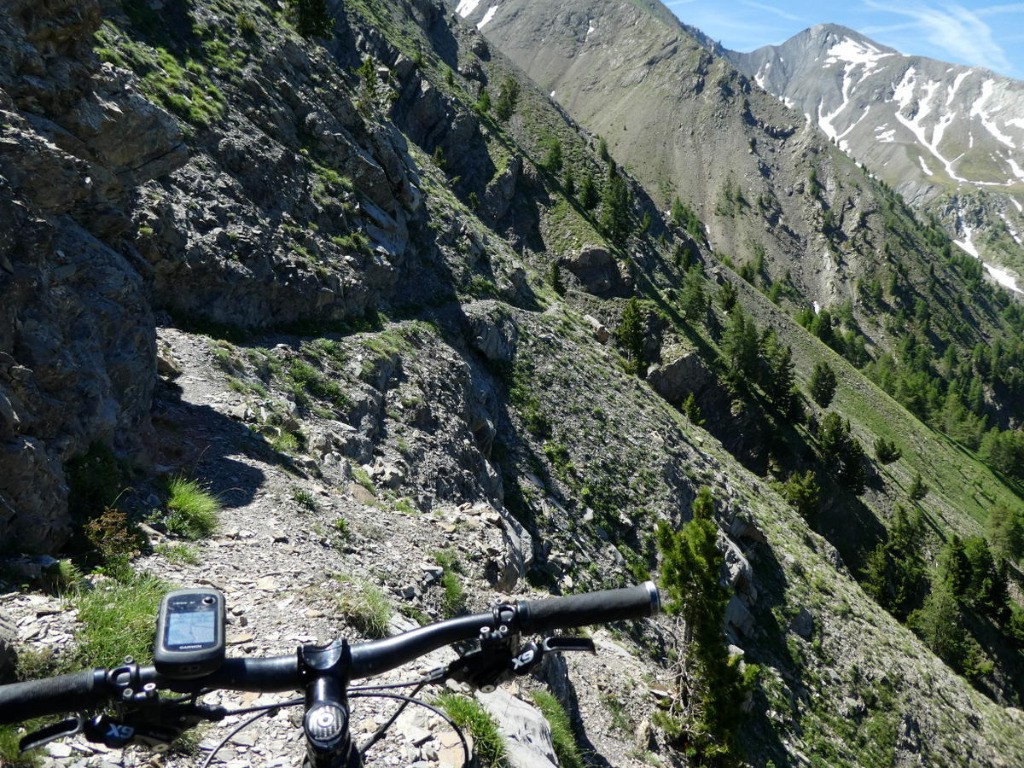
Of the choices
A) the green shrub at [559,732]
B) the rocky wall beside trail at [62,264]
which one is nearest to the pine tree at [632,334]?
the rocky wall beside trail at [62,264]

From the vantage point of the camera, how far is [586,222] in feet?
279

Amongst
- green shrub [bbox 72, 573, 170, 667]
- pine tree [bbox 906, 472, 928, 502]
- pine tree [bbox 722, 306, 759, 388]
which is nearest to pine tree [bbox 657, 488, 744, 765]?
green shrub [bbox 72, 573, 170, 667]

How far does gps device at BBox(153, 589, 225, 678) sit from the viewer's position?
8.32ft

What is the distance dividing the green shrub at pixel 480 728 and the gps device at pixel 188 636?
203 inches

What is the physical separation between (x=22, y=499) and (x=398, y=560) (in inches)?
280

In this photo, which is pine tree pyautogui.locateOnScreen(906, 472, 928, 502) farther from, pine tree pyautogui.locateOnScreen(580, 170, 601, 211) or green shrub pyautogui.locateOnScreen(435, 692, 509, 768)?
green shrub pyautogui.locateOnScreen(435, 692, 509, 768)

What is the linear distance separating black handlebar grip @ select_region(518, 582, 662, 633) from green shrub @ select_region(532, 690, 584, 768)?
690 cm

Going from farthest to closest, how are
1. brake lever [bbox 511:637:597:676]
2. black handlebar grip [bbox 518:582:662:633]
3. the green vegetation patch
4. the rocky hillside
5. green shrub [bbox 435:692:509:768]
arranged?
the green vegetation patch < the rocky hillside < green shrub [bbox 435:692:509:768] < black handlebar grip [bbox 518:582:662:633] < brake lever [bbox 511:637:597:676]

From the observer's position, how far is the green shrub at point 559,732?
960cm

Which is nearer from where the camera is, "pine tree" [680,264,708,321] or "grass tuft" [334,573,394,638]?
"grass tuft" [334,573,394,638]

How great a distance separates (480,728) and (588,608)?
487 cm

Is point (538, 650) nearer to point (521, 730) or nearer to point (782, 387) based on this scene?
point (521, 730)

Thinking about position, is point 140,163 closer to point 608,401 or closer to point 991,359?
point 608,401

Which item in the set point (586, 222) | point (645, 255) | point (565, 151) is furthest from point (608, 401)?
point (565, 151)
